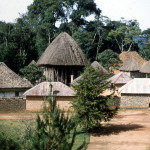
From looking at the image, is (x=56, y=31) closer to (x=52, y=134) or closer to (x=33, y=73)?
(x=33, y=73)

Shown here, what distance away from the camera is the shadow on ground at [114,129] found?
21016mm

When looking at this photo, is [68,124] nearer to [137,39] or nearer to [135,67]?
[135,67]

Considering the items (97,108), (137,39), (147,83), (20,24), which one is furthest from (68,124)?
(137,39)

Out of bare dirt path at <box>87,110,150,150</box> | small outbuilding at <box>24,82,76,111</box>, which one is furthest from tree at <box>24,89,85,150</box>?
small outbuilding at <box>24,82,76,111</box>

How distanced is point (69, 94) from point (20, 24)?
26410mm

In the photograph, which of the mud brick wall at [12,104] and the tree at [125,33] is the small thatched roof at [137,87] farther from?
the tree at [125,33]

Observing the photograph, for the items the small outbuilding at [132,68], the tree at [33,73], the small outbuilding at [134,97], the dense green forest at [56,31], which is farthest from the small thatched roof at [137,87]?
the dense green forest at [56,31]

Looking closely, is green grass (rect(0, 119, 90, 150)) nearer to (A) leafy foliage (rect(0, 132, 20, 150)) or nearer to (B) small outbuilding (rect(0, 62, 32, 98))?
(A) leafy foliage (rect(0, 132, 20, 150))

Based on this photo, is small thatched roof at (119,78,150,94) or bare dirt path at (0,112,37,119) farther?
small thatched roof at (119,78,150,94)

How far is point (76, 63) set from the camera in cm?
3644

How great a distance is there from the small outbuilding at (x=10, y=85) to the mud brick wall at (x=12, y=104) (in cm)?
228

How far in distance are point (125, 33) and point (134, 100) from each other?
31.9 meters

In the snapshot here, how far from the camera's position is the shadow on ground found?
21016 millimetres

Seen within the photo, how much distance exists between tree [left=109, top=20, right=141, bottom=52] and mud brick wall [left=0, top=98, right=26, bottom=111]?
33914 millimetres
